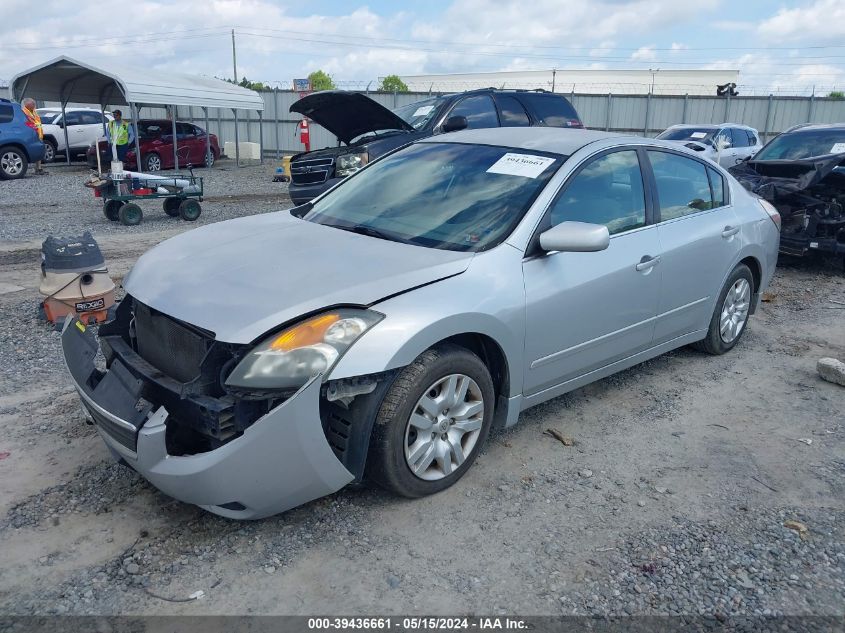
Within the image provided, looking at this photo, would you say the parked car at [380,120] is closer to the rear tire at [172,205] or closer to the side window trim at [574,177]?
the rear tire at [172,205]

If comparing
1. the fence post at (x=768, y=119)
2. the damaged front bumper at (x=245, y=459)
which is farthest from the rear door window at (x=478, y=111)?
the fence post at (x=768, y=119)

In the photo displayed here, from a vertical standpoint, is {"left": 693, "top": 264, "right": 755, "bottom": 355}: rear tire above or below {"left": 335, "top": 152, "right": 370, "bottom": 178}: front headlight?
below

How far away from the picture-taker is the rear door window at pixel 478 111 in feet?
31.0

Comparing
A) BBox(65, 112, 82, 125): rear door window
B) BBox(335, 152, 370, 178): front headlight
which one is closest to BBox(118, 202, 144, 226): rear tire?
BBox(335, 152, 370, 178): front headlight

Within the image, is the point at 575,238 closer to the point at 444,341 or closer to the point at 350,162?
the point at 444,341

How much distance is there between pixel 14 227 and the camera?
10.3m

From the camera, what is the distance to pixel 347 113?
29.9 feet

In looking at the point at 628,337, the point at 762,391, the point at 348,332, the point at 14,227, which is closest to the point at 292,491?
the point at 348,332

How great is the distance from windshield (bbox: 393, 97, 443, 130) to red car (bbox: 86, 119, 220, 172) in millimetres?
10319

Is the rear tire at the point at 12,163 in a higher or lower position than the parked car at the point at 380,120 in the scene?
lower

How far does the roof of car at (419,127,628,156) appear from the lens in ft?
13.4

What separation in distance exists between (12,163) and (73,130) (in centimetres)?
477

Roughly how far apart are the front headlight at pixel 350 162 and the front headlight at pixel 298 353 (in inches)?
247

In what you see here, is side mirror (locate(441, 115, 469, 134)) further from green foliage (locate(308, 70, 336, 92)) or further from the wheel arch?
green foliage (locate(308, 70, 336, 92))
